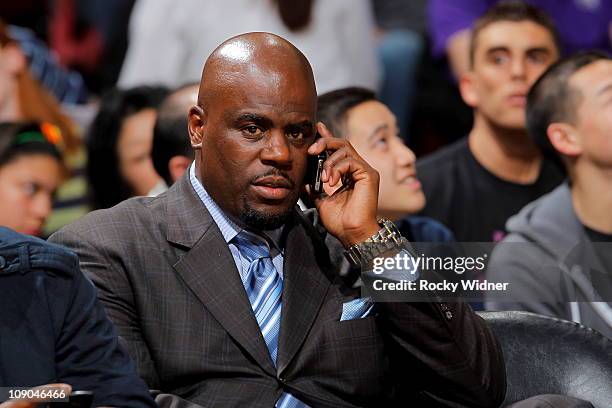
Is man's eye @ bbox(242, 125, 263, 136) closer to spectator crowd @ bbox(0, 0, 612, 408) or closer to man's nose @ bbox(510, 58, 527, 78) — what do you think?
spectator crowd @ bbox(0, 0, 612, 408)

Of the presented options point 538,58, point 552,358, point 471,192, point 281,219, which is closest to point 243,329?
point 281,219

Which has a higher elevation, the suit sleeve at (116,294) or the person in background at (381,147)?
the person in background at (381,147)

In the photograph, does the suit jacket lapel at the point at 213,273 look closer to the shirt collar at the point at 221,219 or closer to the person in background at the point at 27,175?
the shirt collar at the point at 221,219

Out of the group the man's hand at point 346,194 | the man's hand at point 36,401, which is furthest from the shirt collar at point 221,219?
the man's hand at point 36,401

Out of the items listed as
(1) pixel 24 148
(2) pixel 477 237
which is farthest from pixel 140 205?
(2) pixel 477 237

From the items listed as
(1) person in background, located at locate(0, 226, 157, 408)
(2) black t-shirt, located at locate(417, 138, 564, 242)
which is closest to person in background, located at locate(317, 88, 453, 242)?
(2) black t-shirt, located at locate(417, 138, 564, 242)

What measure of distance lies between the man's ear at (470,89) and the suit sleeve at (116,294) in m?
2.46

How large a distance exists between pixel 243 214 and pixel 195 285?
19cm

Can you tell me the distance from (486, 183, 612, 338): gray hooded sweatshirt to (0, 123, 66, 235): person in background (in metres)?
1.53

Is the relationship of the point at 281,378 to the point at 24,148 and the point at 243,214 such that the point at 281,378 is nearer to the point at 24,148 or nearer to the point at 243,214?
the point at 243,214

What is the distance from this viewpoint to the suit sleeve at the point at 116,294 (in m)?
2.66

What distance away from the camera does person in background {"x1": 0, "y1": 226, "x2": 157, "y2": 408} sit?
2.31 m

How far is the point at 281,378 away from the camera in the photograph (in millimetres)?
2734

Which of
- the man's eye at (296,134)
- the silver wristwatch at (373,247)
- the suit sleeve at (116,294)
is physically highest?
the man's eye at (296,134)
